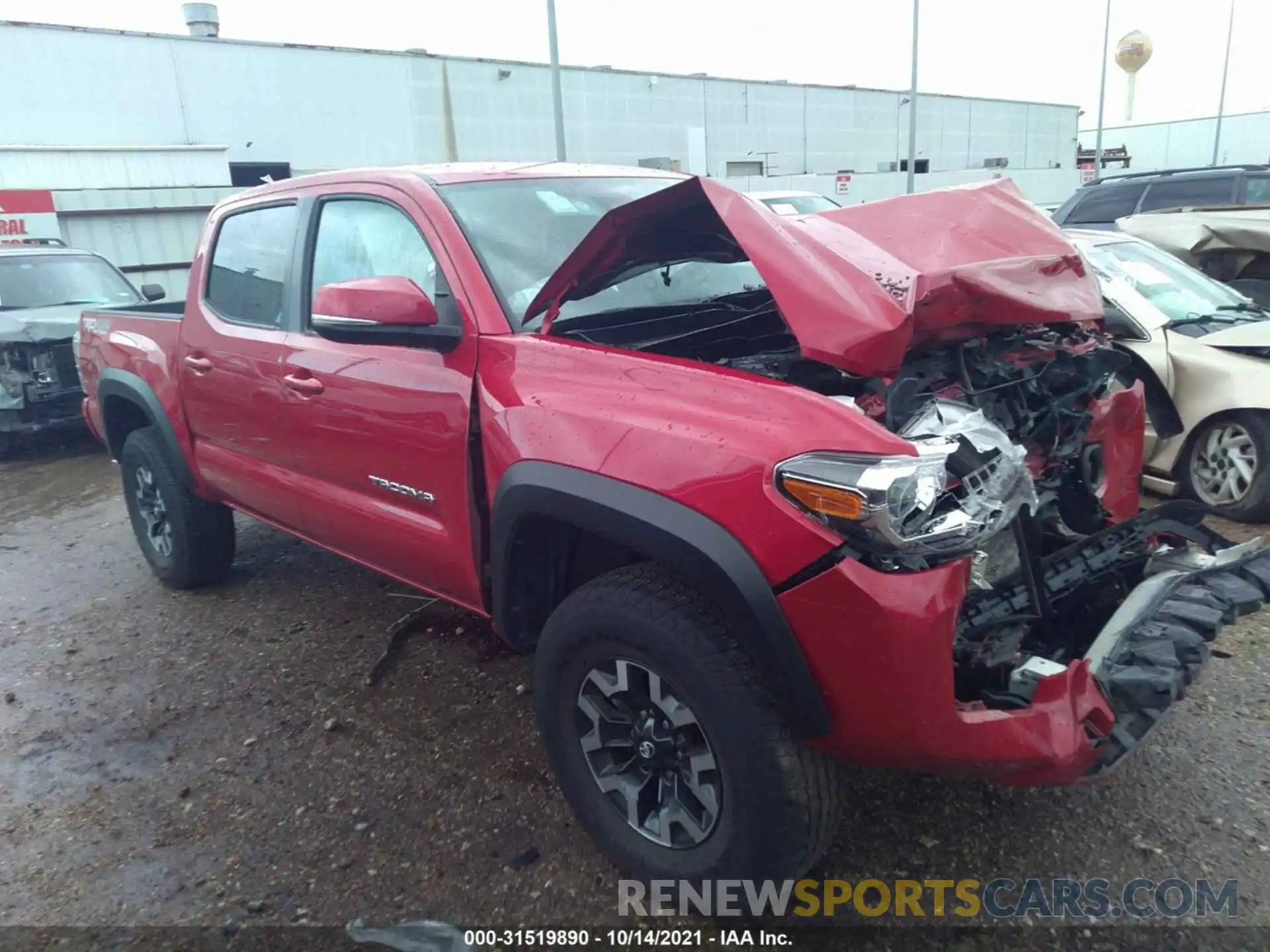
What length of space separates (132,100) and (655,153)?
17853mm

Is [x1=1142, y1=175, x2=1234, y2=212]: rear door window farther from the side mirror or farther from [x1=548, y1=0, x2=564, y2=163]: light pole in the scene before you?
the side mirror

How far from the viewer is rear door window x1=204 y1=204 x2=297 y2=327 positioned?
3666 millimetres

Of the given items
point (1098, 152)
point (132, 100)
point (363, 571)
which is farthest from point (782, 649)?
point (1098, 152)

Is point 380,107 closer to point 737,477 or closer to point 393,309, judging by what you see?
point 393,309

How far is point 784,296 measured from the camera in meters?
2.31

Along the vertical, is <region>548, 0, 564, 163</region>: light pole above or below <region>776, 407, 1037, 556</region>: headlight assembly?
above

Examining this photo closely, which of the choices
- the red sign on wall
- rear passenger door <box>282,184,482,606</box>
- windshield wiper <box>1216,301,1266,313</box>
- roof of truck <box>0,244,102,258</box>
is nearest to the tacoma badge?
rear passenger door <box>282,184,482,606</box>

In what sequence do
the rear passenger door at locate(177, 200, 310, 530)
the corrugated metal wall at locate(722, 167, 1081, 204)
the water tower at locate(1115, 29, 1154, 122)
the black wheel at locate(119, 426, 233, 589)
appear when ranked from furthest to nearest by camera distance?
the water tower at locate(1115, 29, 1154, 122), the corrugated metal wall at locate(722, 167, 1081, 204), the black wheel at locate(119, 426, 233, 589), the rear passenger door at locate(177, 200, 310, 530)

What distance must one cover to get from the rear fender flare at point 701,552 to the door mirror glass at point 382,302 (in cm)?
64

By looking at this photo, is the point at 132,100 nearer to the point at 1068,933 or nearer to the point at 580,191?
the point at 580,191

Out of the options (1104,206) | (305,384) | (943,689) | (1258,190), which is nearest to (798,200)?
(1104,206)

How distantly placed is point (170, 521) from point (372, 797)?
2.31 meters

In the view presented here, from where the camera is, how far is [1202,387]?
493cm

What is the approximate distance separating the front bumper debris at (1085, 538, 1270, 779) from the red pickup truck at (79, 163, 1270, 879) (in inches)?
0.4
